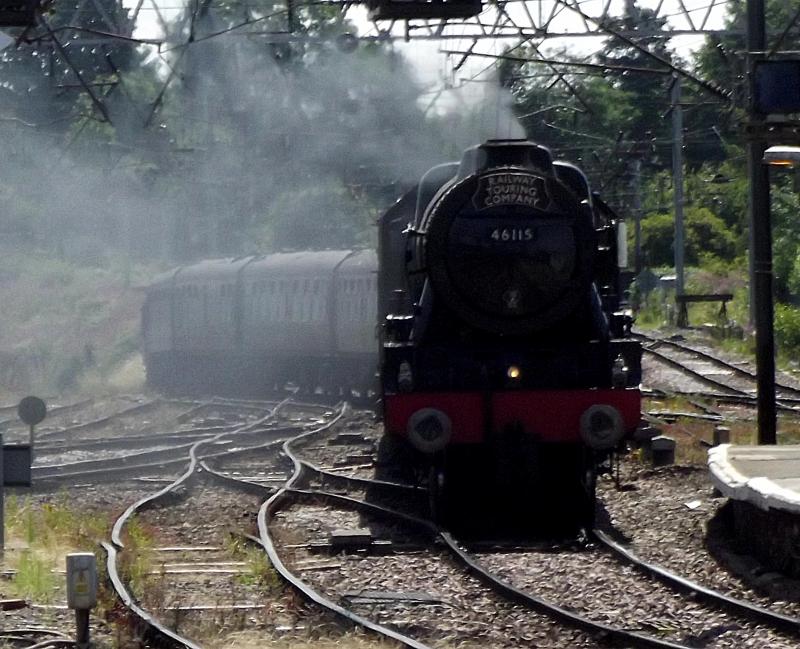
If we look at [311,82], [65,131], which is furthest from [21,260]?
[311,82]

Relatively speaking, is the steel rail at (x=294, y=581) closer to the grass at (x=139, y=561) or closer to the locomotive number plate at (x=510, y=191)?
the grass at (x=139, y=561)

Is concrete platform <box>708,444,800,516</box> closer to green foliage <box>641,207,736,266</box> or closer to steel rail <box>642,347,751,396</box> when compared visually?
steel rail <box>642,347,751,396</box>

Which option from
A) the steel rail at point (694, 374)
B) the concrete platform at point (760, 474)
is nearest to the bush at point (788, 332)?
the steel rail at point (694, 374)

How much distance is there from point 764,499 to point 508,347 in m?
2.62

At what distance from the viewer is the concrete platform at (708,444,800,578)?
28.9 feet

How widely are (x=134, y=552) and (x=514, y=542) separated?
269 centimetres

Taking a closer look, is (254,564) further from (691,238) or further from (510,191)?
(691,238)

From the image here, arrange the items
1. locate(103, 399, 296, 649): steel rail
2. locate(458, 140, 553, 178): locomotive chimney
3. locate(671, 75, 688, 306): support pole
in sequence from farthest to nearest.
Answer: locate(671, 75, 688, 306): support pole → locate(458, 140, 553, 178): locomotive chimney → locate(103, 399, 296, 649): steel rail

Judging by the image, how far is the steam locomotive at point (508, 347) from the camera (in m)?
10.7

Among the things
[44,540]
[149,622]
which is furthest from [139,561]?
[149,622]

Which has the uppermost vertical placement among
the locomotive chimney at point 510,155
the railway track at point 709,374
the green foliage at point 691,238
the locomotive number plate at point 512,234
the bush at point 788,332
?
the green foliage at point 691,238

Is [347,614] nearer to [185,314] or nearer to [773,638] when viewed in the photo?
[773,638]

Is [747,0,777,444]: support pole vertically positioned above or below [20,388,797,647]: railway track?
above

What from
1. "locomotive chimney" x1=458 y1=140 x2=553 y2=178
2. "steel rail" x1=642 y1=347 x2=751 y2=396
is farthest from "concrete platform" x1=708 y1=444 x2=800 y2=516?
"steel rail" x1=642 y1=347 x2=751 y2=396
